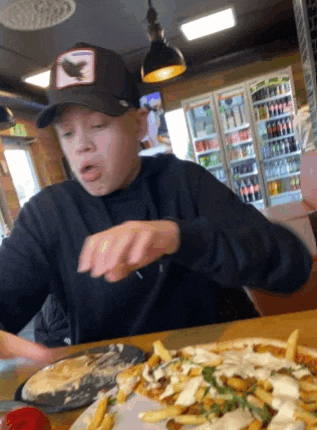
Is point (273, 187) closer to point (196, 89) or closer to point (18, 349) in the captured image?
point (196, 89)

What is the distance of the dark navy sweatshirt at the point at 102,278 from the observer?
1263 mm

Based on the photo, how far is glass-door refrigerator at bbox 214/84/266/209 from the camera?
6.82 metres

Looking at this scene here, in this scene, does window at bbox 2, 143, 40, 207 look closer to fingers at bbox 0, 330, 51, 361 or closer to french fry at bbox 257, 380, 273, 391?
fingers at bbox 0, 330, 51, 361

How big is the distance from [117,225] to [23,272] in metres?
0.43

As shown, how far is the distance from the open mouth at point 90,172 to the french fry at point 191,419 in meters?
0.71

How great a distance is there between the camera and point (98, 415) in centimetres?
Answer: 64

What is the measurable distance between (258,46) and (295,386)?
704 cm

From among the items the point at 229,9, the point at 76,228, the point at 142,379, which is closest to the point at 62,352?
the point at 76,228

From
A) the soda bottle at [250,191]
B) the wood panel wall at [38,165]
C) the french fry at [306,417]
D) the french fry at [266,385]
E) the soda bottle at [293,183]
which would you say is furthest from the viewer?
the soda bottle at [250,191]

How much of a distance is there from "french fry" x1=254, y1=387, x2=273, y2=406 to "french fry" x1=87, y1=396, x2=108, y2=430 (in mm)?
255

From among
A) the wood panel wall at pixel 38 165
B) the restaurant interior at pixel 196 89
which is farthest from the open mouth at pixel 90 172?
the wood panel wall at pixel 38 165

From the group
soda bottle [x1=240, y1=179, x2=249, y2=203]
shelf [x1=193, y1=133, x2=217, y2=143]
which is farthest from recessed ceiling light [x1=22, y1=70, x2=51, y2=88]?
soda bottle [x1=240, y1=179, x2=249, y2=203]

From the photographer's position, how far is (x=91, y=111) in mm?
1131

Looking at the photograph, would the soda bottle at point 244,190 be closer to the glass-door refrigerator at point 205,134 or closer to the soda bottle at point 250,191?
the soda bottle at point 250,191
